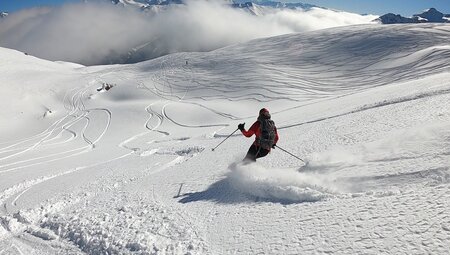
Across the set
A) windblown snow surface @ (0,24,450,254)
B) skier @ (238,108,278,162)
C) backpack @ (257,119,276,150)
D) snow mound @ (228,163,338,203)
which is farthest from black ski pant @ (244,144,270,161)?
snow mound @ (228,163,338,203)

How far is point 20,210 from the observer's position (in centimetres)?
983

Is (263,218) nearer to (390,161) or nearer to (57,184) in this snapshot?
(390,161)

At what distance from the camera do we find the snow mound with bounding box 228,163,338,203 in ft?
24.4

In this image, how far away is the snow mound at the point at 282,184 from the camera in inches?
293

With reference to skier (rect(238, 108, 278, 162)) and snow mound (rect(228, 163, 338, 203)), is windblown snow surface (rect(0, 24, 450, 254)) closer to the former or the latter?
snow mound (rect(228, 163, 338, 203))

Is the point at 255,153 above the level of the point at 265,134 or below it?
below

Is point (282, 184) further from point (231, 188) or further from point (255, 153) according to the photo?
point (255, 153)

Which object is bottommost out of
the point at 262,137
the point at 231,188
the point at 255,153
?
the point at 231,188

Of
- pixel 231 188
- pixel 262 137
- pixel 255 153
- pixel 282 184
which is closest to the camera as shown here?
pixel 282 184

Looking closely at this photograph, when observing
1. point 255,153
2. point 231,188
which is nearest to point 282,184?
point 231,188

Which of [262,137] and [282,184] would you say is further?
[262,137]

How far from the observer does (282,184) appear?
8281mm

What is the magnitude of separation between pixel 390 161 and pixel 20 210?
9.76 m

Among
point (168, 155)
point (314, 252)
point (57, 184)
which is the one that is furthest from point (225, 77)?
point (314, 252)
